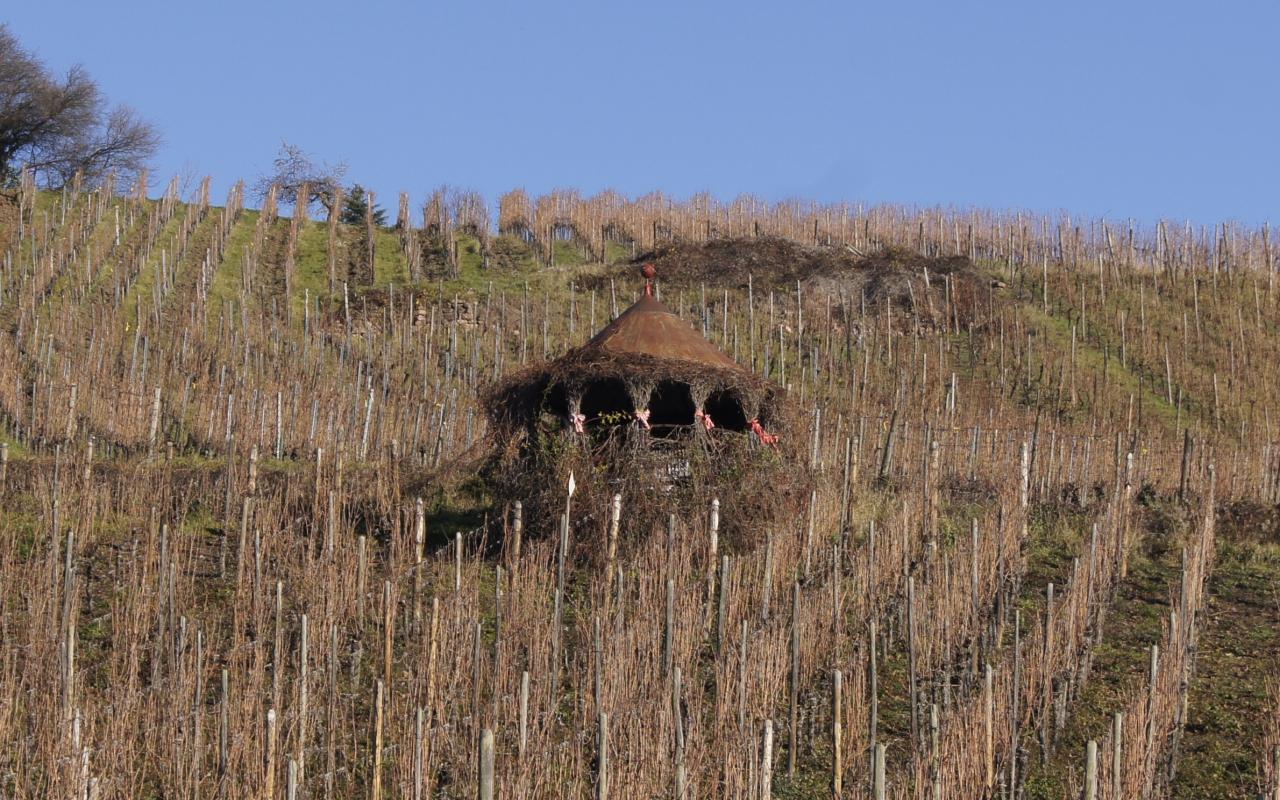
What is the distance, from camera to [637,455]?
14195 mm

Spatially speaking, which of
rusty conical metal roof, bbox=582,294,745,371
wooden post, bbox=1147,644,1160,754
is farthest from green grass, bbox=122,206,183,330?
wooden post, bbox=1147,644,1160,754

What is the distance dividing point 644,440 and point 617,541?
185 cm

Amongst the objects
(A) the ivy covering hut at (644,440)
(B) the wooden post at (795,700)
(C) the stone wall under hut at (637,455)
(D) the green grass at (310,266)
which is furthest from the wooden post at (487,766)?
(D) the green grass at (310,266)

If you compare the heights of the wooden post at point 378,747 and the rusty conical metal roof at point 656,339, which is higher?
the rusty conical metal roof at point 656,339

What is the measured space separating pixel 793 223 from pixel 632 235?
3916mm

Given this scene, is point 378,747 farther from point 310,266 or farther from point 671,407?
point 310,266

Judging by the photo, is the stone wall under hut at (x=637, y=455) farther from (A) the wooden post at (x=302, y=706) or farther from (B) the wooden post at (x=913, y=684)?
(A) the wooden post at (x=302, y=706)

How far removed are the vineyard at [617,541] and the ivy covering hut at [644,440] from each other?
7.0 inches

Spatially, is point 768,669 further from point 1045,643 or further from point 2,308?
point 2,308

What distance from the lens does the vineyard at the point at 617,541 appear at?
28.3 feet

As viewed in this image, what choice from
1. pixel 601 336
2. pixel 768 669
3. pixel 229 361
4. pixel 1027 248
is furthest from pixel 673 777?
pixel 1027 248

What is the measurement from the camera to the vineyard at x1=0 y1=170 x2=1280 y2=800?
8641 mm

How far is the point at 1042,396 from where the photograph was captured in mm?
27828

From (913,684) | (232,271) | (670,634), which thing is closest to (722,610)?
(670,634)
